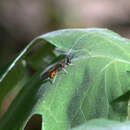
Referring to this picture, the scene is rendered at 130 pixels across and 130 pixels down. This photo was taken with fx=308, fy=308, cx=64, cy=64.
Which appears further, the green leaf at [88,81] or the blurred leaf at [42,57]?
the blurred leaf at [42,57]

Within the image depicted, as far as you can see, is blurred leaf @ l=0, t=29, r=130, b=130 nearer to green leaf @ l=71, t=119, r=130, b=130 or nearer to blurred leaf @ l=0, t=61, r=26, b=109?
blurred leaf @ l=0, t=61, r=26, b=109

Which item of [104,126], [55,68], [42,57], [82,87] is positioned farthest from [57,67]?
[104,126]

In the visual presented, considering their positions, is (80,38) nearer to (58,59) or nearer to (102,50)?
(102,50)

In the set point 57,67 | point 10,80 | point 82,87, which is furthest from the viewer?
point 10,80

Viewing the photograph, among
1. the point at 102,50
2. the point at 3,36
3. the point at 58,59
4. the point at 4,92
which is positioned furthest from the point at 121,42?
the point at 3,36

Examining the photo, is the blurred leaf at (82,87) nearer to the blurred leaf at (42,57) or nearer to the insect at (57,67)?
the insect at (57,67)

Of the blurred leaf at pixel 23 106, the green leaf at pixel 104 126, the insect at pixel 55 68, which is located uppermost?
the green leaf at pixel 104 126

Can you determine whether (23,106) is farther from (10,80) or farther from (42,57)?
(42,57)

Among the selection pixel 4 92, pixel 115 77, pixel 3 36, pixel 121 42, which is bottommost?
pixel 3 36

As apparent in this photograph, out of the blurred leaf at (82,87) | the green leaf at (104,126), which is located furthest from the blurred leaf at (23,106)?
the green leaf at (104,126)
